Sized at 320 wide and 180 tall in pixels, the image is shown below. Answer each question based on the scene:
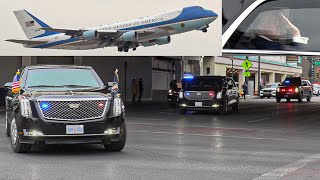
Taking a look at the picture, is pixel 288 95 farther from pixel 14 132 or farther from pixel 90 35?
pixel 14 132

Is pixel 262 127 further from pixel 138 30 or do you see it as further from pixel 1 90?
pixel 1 90

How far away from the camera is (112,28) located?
24328mm

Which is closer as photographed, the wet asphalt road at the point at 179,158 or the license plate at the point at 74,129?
the wet asphalt road at the point at 179,158

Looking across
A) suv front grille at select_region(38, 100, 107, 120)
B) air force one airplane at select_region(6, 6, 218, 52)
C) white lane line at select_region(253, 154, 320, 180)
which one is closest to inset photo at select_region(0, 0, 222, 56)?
air force one airplane at select_region(6, 6, 218, 52)

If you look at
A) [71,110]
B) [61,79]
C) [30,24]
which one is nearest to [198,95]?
[30,24]

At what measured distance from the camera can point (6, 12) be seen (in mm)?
24844

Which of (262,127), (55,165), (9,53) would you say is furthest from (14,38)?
(55,165)

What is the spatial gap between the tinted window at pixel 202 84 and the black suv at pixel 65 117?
13.7m

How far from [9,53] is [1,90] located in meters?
7.16

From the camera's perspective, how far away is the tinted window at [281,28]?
2647 centimetres

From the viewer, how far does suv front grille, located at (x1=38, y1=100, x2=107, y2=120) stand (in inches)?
374

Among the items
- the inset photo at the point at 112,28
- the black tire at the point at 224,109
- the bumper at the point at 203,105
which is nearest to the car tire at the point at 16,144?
the inset photo at the point at 112,28

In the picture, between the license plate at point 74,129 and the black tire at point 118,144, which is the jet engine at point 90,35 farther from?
the license plate at point 74,129

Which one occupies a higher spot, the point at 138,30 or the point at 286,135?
the point at 138,30
